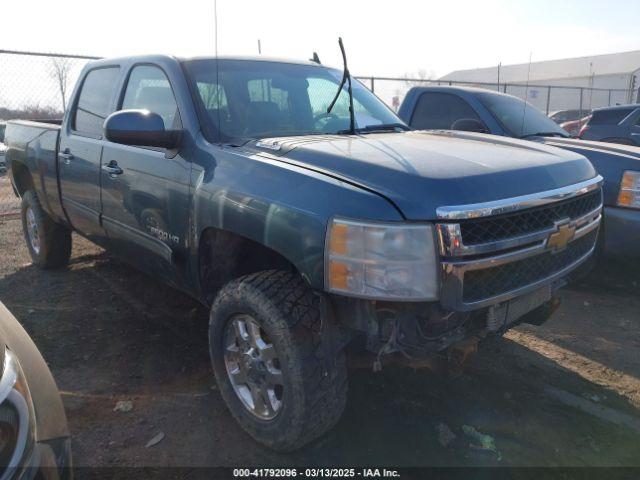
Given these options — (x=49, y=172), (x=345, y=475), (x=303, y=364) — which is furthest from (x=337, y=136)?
(x=49, y=172)

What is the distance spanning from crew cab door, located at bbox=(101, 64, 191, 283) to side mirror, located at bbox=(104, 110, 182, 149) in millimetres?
179

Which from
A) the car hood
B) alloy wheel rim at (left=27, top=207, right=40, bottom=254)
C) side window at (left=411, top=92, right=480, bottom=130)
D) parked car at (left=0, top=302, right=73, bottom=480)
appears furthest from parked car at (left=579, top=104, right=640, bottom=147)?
parked car at (left=0, top=302, right=73, bottom=480)

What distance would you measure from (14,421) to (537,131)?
17.9ft

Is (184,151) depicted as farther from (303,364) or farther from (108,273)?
(108,273)

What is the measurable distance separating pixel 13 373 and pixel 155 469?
1.20 meters

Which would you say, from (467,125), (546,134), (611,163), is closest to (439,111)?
(467,125)

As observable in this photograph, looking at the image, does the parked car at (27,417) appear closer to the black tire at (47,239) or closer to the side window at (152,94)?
the side window at (152,94)

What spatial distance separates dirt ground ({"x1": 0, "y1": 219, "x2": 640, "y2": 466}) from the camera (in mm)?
2627

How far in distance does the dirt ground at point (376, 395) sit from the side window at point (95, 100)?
4.89 ft

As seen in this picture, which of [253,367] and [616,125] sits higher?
[616,125]

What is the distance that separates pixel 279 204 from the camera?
7.61 feet

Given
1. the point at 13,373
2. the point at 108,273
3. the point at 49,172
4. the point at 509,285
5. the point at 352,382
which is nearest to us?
the point at 13,373

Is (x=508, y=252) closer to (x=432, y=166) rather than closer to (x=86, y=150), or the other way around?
(x=432, y=166)

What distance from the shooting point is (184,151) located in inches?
116
